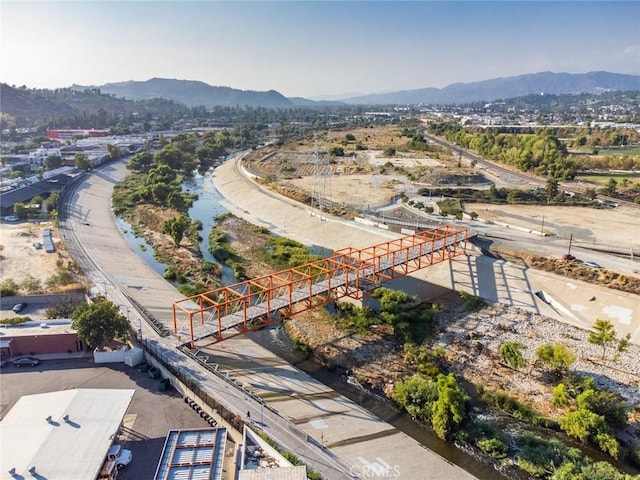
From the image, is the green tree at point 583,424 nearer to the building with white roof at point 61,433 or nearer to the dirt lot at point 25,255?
the building with white roof at point 61,433

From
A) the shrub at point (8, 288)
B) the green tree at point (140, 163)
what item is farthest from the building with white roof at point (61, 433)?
the green tree at point (140, 163)

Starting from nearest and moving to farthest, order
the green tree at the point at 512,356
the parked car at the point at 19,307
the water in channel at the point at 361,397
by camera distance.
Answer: the water in channel at the point at 361,397, the green tree at the point at 512,356, the parked car at the point at 19,307

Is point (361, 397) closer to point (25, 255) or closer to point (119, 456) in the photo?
point (119, 456)

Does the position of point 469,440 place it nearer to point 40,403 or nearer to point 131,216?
point 40,403

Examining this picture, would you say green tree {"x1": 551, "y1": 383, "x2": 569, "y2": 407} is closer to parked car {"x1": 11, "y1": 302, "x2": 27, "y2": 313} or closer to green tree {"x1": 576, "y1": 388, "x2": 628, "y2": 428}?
green tree {"x1": 576, "y1": 388, "x2": 628, "y2": 428}

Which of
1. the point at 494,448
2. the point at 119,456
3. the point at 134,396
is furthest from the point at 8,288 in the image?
the point at 494,448
